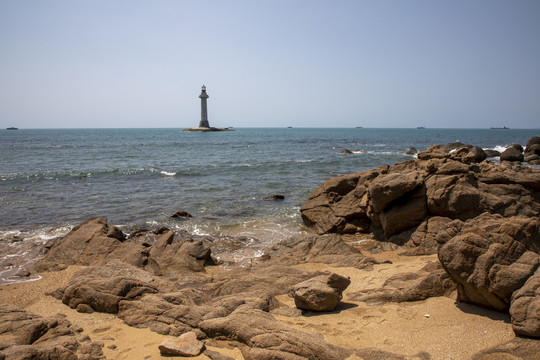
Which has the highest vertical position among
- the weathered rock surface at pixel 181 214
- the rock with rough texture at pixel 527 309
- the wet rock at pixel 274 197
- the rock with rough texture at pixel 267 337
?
the rock with rough texture at pixel 527 309

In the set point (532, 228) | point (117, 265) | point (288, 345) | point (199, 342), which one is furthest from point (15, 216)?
point (532, 228)

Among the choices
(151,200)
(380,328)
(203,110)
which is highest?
(203,110)

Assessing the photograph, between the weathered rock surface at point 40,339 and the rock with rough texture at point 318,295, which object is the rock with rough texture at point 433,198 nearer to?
the rock with rough texture at point 318,295

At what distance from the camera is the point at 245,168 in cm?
3117

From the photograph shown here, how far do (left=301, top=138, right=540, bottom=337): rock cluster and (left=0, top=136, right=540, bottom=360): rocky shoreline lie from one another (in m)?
0.03

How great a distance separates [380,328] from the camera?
5.52 metres

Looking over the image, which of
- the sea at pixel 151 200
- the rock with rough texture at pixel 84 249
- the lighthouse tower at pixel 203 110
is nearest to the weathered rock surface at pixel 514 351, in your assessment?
the sea at pixel 151 200

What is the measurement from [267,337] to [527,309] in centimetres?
337

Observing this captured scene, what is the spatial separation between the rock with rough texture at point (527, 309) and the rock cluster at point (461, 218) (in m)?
0.01

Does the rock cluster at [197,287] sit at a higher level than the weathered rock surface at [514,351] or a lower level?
lower

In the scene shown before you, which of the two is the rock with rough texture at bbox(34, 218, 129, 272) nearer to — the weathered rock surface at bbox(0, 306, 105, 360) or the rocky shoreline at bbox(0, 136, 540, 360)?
the rocky shoreline at bbox(0, 136, 540, 360)

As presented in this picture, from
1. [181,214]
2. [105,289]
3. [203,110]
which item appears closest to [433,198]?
[105,289]

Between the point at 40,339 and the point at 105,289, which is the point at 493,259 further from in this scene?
the point at 40,339

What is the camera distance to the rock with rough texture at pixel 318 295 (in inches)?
244
